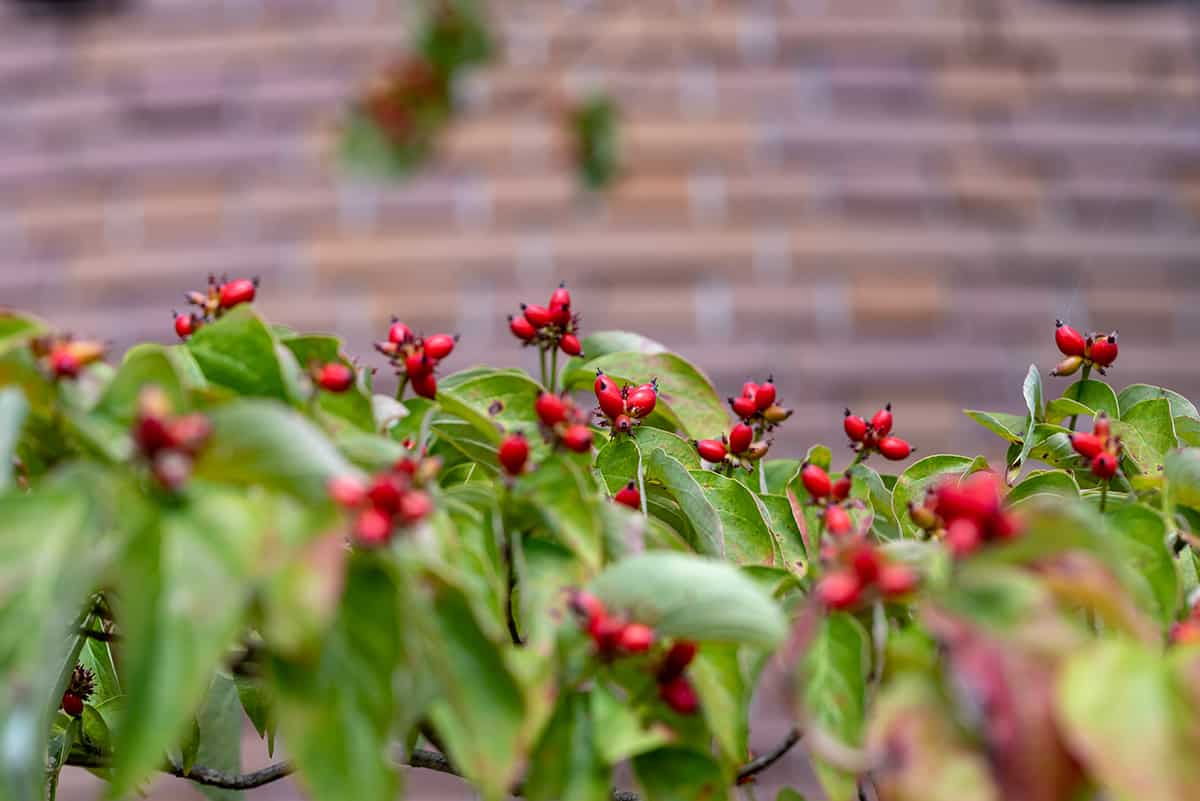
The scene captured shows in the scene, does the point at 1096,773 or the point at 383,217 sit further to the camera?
the point at 383,217

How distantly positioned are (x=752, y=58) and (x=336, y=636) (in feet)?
9.02

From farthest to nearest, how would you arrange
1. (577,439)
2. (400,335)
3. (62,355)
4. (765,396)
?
1. (765,396)
2. (400,335)
3. (577,439)
4. (62,355)

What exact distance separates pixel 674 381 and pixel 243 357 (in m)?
0.33

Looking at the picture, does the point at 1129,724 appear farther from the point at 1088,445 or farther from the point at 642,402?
the point at 642,402

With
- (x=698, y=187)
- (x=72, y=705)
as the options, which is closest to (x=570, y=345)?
(x=72, y=705)

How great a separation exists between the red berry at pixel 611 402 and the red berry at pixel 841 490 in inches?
6.0

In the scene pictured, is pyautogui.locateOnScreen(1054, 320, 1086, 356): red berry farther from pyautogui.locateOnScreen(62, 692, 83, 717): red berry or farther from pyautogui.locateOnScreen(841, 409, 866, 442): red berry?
pyautogui.locateOnScreen(62, 692, 83, 717): red berry

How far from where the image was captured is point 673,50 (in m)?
3.10

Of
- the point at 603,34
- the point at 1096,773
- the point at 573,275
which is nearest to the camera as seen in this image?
the point at 1096,773

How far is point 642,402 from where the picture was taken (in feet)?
2.78

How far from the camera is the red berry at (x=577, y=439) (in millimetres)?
711

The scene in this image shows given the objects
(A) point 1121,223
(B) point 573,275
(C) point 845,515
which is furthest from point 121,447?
(A) point 1121,223

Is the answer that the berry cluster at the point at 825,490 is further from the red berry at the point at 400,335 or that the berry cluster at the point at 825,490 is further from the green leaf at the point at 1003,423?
the red berry at the point at 400,335

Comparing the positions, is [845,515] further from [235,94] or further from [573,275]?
[235,94]
